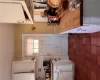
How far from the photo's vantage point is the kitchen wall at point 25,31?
3.60 metres

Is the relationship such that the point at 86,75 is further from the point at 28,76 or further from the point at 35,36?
the point at 35,36

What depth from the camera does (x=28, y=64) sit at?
10.2ft

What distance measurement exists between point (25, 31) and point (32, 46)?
400 mm

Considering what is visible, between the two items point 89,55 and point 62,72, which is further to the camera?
point 62,72

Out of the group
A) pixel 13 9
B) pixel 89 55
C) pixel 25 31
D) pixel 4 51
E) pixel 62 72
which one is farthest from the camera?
pixel 25 31

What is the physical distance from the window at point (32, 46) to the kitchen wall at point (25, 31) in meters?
0.19

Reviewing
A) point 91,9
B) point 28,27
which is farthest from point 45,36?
point 91,9

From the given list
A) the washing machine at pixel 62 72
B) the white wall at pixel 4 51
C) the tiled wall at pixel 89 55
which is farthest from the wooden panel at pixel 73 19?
the washing machine at pixel 62 72

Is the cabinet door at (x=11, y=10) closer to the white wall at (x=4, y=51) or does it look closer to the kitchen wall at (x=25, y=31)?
the white wall at (x=4, y=51)

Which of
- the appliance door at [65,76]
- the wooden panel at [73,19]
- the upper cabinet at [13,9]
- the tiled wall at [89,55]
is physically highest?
the upper cabinet at [13,9]

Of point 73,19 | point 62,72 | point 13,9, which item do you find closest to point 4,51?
→ point 62,72

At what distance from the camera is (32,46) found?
11.9 ft

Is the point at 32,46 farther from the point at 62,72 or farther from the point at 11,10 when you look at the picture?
the point at 11,10

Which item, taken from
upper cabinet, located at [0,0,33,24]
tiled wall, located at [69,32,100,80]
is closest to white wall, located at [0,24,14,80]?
upper cabinet, located at [0,0,33,24]
